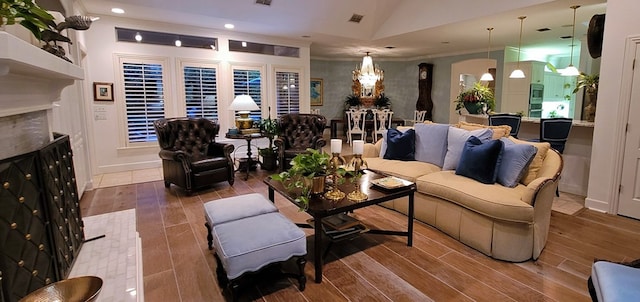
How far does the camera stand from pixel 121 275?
184cm

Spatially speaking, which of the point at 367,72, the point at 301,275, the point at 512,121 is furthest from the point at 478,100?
the point at 301,275

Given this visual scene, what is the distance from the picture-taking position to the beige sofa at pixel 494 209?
2.56 metres

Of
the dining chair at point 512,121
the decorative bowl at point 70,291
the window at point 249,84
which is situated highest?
the window at point 249,84

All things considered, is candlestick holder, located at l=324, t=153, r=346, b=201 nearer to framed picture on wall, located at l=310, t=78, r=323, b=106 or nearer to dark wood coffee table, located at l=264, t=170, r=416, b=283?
dark wood coffee table, located at l=264, t=170, r=416, b=283

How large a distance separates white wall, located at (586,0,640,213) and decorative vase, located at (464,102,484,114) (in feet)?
6.54

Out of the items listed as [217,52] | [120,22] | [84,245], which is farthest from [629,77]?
[120,22]

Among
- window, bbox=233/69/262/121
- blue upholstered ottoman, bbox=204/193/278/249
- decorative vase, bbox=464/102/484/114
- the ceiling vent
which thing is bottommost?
blue upholstered ottoman, bbox=204/193/278/249

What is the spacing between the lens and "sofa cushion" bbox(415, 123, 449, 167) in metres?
3.88

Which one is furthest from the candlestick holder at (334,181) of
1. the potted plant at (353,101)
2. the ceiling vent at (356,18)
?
the potted plant at (353,101)

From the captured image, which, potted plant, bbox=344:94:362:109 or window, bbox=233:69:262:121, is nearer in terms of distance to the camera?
window, bbox=233:69:262:121

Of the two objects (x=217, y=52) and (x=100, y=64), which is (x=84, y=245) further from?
(x=217, y=52)

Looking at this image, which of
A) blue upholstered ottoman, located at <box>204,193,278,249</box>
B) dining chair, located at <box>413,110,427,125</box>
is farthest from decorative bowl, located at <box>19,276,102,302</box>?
dining chair, located at <box>413,110,427,125</box>

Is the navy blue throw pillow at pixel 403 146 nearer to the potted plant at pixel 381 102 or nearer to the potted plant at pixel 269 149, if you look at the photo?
the potted plant at pixel 269 149

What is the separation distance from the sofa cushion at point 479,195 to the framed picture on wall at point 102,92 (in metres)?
5.08
